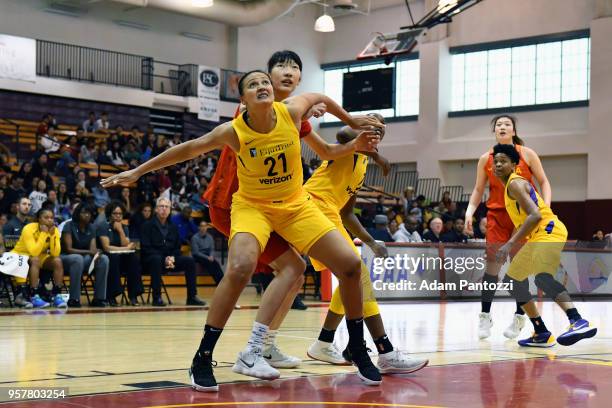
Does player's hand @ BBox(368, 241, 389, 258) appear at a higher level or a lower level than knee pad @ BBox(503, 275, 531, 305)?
higher

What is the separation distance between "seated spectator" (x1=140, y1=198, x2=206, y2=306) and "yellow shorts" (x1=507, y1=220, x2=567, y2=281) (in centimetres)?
676

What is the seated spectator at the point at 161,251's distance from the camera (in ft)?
43.8

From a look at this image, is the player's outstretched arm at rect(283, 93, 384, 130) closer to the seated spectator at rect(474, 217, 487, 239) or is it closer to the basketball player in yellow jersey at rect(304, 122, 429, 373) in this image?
the basketball player in yellow jersey at rect(304, 122, 429, 373)

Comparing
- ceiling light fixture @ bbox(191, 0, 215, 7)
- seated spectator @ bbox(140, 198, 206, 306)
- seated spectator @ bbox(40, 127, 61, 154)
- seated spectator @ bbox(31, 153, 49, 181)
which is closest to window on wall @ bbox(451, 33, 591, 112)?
ceiling light fixture @ bbox(191, 0, 215, 7)

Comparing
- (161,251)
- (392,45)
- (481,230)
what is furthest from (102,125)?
(161,251)

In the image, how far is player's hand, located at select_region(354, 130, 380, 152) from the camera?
5566 mm

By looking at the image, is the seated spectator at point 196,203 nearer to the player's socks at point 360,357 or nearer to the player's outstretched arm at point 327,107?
the player's outstretched arm at point 327,107

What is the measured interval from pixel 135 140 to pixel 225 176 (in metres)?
18.3

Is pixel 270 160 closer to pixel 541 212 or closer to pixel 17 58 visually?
pixel 541 212

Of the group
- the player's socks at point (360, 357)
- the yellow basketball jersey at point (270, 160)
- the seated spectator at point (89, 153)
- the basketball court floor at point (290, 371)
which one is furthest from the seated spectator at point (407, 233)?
the yellow basketball jersey at point (270, 160)

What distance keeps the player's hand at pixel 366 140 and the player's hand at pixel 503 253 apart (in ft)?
7.45

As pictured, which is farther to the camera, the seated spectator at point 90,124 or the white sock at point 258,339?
the seated spectator at point 90,124

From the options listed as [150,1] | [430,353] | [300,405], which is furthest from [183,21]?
[300,405]

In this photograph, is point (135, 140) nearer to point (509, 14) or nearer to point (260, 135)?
point (509, 14)
